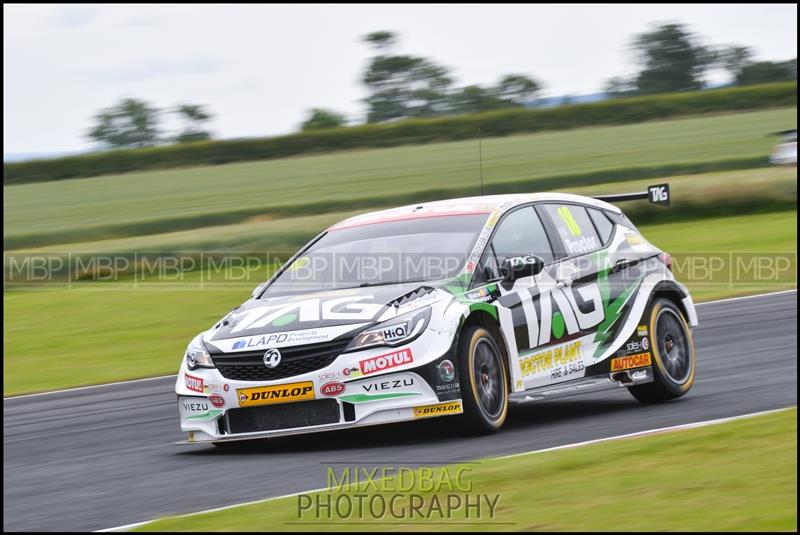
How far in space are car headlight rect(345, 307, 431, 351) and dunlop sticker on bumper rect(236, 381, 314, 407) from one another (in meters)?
0.34

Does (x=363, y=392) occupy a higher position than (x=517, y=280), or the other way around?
(x=517, y=280)

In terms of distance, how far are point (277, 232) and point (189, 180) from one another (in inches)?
400

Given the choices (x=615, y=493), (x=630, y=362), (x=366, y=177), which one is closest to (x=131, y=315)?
(x=630, y=362)

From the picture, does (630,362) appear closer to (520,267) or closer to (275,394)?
(520,267)

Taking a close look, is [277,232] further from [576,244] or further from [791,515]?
[791,515]

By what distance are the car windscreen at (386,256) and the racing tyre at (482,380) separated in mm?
542

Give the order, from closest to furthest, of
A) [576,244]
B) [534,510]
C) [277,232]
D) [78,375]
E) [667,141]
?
[534,510]
[576,244]
[78,375]
[277,232]
[667,141]

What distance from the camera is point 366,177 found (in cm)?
3184

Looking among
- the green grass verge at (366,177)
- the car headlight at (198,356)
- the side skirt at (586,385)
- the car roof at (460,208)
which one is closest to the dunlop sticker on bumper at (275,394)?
the car headlight at (198,356)

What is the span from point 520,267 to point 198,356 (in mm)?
2097

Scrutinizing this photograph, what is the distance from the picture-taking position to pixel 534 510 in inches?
221

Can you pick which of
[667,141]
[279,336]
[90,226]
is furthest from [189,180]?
[279,336]

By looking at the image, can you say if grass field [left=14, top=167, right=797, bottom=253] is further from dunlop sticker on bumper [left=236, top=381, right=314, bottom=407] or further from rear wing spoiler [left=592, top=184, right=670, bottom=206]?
dunlop sticker on bumper [left=236, top=381, right=314, bottom=407]

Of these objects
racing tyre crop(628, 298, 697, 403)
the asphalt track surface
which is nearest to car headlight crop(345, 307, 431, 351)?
the asphalt track surface
